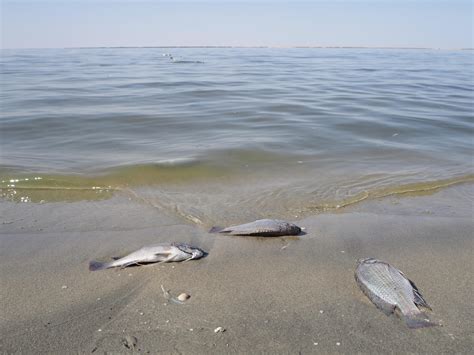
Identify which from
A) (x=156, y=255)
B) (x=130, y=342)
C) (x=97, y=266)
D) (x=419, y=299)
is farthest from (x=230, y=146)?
(x=130, y=342)

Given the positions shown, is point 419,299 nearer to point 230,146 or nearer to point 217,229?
point 217,229

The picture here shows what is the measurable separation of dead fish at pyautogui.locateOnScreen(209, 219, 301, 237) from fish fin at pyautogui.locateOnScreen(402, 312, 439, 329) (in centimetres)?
185

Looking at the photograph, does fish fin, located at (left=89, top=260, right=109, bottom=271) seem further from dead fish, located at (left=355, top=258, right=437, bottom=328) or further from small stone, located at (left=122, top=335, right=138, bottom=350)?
dead fish, located at (left=355, top=258, right=437, bottom=328)

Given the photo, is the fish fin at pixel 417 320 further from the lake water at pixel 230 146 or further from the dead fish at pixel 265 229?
the lake water at pixel 230 146

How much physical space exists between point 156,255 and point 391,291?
7.76 ft

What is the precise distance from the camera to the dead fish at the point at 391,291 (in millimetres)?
3664

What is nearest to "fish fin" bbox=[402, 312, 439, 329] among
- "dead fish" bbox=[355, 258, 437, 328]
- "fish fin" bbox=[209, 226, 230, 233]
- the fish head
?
"dead fish" bbox=[355, 258, 437, 328]

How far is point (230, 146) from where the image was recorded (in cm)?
938

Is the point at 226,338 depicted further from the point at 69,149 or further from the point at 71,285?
the point at 69,149

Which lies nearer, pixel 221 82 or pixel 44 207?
pixel 44 207

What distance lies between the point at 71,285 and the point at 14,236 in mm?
1564

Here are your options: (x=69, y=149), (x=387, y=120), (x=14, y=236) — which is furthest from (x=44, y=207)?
(x=387, y=120)

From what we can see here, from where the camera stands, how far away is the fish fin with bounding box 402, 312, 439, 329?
3.53 metres

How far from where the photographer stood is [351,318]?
12.0 ft
